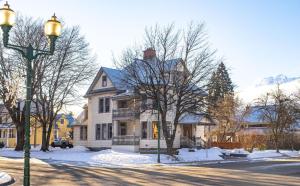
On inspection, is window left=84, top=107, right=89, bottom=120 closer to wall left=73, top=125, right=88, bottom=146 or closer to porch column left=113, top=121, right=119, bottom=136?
wall left=73, top=125, right=88, bottom=146

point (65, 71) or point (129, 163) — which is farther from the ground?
point (65, 71)

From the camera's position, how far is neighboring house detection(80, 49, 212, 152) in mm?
48875

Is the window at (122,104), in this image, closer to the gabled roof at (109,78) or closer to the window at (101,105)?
the gabled roof at (109,78)

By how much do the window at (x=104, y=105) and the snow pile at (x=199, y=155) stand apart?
1160 centimetres

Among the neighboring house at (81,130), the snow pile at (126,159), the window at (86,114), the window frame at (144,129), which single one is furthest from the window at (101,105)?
the snow pile at (126,159)

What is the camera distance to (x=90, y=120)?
56000 millimetres

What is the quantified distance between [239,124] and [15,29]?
3329 centimetres

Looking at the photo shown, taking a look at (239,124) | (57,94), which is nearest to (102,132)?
(57,94)

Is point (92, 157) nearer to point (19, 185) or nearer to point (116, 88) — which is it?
point (116, 88)

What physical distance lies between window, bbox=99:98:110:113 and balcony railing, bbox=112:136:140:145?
417cm

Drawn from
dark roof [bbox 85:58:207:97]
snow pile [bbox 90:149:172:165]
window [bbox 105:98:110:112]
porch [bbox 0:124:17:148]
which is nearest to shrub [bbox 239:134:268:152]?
window [bbox 105:98:110:112]

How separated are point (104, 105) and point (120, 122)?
3.04 metres

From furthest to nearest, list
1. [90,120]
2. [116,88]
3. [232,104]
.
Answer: [232,104] → [90,120] → [116,88]

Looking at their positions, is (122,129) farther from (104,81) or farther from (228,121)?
(228,121)
